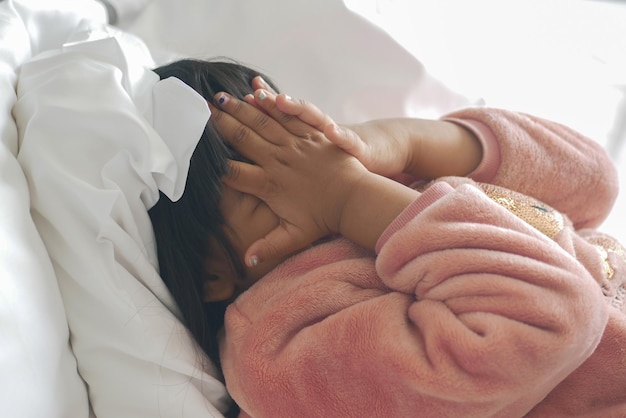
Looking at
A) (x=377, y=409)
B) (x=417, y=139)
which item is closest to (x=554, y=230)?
(x=417, y=139)

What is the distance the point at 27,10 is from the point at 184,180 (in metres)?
0.36

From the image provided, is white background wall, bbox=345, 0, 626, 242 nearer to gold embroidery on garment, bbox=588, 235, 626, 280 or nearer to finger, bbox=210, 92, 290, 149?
gold embroidery on garment, bbox=588, 235, 626, 280

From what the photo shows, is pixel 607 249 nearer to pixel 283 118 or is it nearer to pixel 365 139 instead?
pixel 365 139

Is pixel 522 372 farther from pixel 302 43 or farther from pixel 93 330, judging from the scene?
pixel 302 43

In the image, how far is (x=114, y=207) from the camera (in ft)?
1.96

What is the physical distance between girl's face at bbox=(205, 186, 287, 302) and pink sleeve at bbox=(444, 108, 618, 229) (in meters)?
0.32

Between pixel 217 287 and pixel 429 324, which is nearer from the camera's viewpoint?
pixel 429 324

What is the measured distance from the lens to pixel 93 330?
0.62m

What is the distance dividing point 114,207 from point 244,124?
18 centimetres

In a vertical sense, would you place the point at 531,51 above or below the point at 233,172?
above

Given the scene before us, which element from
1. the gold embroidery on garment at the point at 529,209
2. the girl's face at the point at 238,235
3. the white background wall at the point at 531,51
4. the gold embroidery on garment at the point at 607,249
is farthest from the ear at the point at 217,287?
the white background wall at the point at 531,51

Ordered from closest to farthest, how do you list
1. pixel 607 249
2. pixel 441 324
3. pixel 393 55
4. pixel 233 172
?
pixel 441 324 → pixel 233 172 → pixel 607 249 → pixel 393 55

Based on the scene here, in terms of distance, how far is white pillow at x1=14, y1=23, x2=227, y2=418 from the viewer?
0.60 metres

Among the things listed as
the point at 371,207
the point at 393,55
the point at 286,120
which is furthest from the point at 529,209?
the point at 393,55
